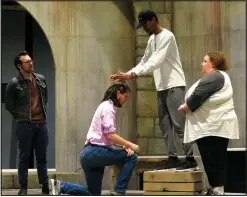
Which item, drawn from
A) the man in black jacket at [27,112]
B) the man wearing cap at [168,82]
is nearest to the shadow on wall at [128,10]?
the man in black jacket at [27,112]

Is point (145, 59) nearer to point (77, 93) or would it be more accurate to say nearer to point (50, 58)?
point (77, 93)

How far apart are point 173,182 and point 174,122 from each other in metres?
0.66

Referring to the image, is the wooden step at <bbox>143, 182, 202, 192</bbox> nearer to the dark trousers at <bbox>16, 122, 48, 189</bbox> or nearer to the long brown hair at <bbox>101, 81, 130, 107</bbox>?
the long brown hair at <bbox>101, 81, 130, 107</bbox>

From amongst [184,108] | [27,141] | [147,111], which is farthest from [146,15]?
[147,111]

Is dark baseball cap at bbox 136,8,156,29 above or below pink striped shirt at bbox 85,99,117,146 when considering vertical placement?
above

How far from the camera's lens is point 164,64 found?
7988 mm

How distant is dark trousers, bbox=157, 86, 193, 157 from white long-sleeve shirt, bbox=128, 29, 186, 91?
0.09 m

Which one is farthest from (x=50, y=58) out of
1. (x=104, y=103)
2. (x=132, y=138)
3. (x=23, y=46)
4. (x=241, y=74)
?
(x=104, y=103)

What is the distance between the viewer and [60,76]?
1142 centimetres

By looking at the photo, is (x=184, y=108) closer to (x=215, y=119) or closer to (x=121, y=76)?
(x=215, y=119)

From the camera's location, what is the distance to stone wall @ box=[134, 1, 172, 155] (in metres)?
11.7

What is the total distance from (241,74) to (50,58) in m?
4.28

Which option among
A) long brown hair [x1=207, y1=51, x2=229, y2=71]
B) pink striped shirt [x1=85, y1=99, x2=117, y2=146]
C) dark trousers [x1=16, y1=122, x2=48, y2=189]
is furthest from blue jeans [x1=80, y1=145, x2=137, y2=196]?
long brown hair [x1=207, y1=51, x2=229, y2=71]

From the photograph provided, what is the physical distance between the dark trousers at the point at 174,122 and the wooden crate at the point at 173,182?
27cm
